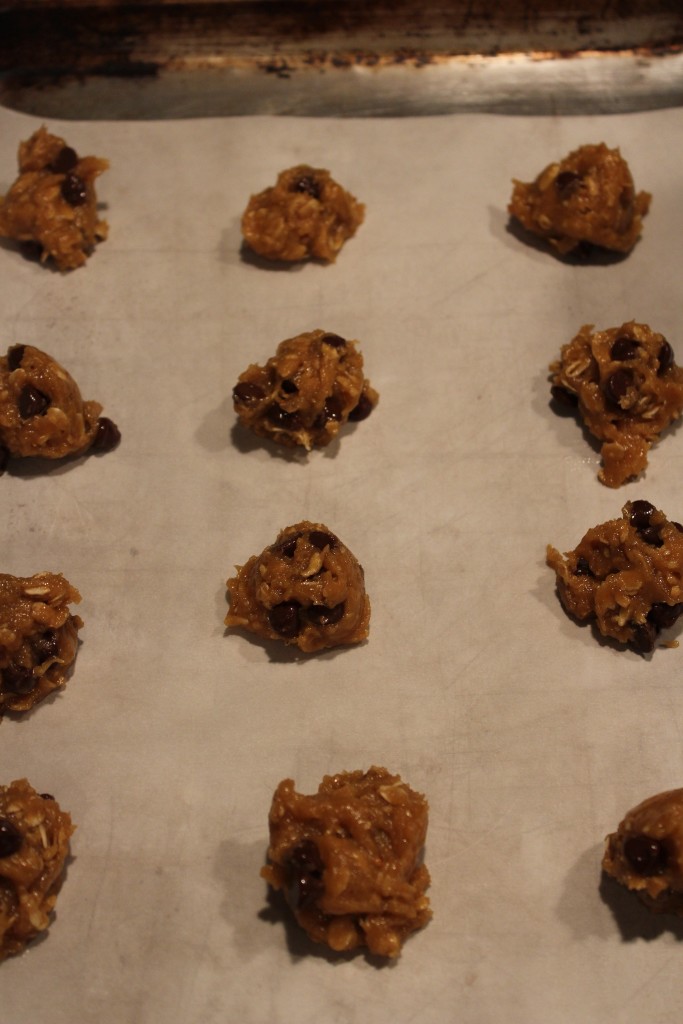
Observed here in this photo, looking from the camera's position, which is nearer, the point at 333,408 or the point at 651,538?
the point at 651,538

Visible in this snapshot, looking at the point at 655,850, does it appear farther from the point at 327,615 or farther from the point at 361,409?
the point at 361,409

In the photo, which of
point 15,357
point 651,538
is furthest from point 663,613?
point 15,357

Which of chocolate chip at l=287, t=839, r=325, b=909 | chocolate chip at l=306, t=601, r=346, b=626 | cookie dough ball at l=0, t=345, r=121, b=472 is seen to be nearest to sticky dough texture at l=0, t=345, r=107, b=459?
cookie dough ball at l=0, t=345, r=121, b=472

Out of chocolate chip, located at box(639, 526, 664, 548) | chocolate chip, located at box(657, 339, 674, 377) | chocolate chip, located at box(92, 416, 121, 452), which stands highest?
chocolate chip, located at box(657, 339, 674, 377)

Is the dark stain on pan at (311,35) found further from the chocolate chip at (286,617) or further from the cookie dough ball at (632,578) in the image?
the chocolate chip at (286,617)

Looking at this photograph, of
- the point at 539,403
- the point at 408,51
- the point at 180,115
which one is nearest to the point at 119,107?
the point at 180,115

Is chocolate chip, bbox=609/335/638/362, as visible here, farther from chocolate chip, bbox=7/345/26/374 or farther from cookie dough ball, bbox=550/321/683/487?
chocolate chip, bbox=7/345/26/374
